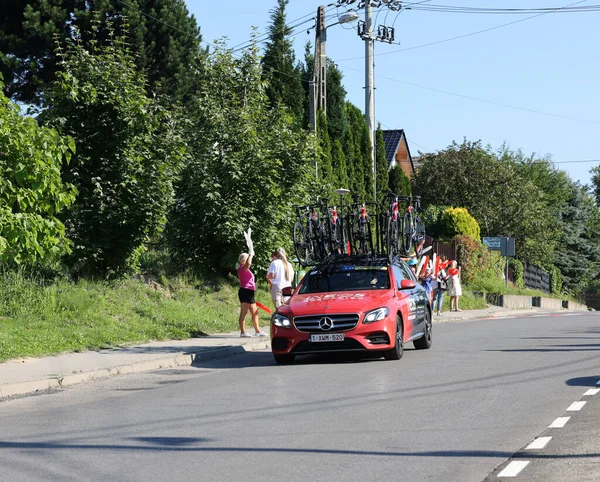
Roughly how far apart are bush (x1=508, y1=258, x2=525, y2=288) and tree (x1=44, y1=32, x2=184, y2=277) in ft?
115

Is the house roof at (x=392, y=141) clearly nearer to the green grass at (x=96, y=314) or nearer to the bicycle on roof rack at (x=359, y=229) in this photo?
the green grass at (x=96, y=314)

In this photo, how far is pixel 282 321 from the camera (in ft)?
51.6

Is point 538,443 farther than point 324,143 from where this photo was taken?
No

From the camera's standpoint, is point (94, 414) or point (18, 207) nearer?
point (94, 414)

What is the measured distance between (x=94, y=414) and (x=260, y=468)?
3633 mm

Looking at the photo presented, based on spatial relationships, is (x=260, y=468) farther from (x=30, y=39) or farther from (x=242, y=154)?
(x=30, y=39)

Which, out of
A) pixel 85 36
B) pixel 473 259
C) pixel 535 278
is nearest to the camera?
pixel 85 36

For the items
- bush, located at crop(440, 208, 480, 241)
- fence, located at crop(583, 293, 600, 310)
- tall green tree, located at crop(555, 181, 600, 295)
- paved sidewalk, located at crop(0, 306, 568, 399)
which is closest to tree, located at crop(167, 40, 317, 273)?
paved sidewalk, located at crop(0, 306, 568, 399)

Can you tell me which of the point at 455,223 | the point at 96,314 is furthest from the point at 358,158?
the point at 96,314

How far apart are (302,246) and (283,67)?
2373 centimetres

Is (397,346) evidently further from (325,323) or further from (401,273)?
(401,273)

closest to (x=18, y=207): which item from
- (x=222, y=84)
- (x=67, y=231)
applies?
(x=67, y=231)

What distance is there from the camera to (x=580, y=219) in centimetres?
7444

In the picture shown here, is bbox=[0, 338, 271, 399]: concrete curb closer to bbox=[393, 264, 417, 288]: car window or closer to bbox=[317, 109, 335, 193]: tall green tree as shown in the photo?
bbox=[393, 264, 417, 288]: car window
